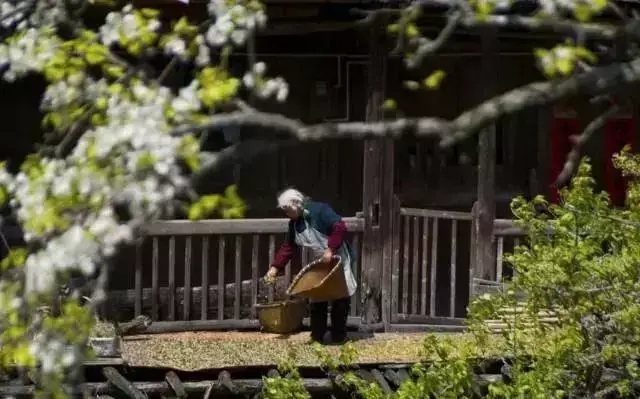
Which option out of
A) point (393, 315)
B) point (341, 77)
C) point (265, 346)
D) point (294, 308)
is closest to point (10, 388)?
point (265, 346)

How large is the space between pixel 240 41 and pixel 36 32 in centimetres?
71

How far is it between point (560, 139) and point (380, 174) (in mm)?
2394

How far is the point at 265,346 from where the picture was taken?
965 cm

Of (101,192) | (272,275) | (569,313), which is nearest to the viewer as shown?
(101,192)

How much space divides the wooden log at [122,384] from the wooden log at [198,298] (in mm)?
1844

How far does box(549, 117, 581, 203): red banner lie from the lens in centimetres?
1162

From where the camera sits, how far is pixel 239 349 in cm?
954

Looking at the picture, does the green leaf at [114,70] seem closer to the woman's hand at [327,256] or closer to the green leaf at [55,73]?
the green leaf at [55,73]

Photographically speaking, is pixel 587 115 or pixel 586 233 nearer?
pixel 586 233

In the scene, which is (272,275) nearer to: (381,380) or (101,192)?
(381,380)

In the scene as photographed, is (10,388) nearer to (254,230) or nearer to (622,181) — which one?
(254,230)

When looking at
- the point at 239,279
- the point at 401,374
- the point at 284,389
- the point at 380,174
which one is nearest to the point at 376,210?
the point at 380,174

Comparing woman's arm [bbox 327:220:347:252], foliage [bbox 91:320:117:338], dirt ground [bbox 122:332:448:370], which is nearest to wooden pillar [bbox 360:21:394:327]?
dirt ground [bbox 122:332:448:370]

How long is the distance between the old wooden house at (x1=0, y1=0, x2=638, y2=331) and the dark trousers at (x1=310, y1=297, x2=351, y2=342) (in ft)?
1.63
